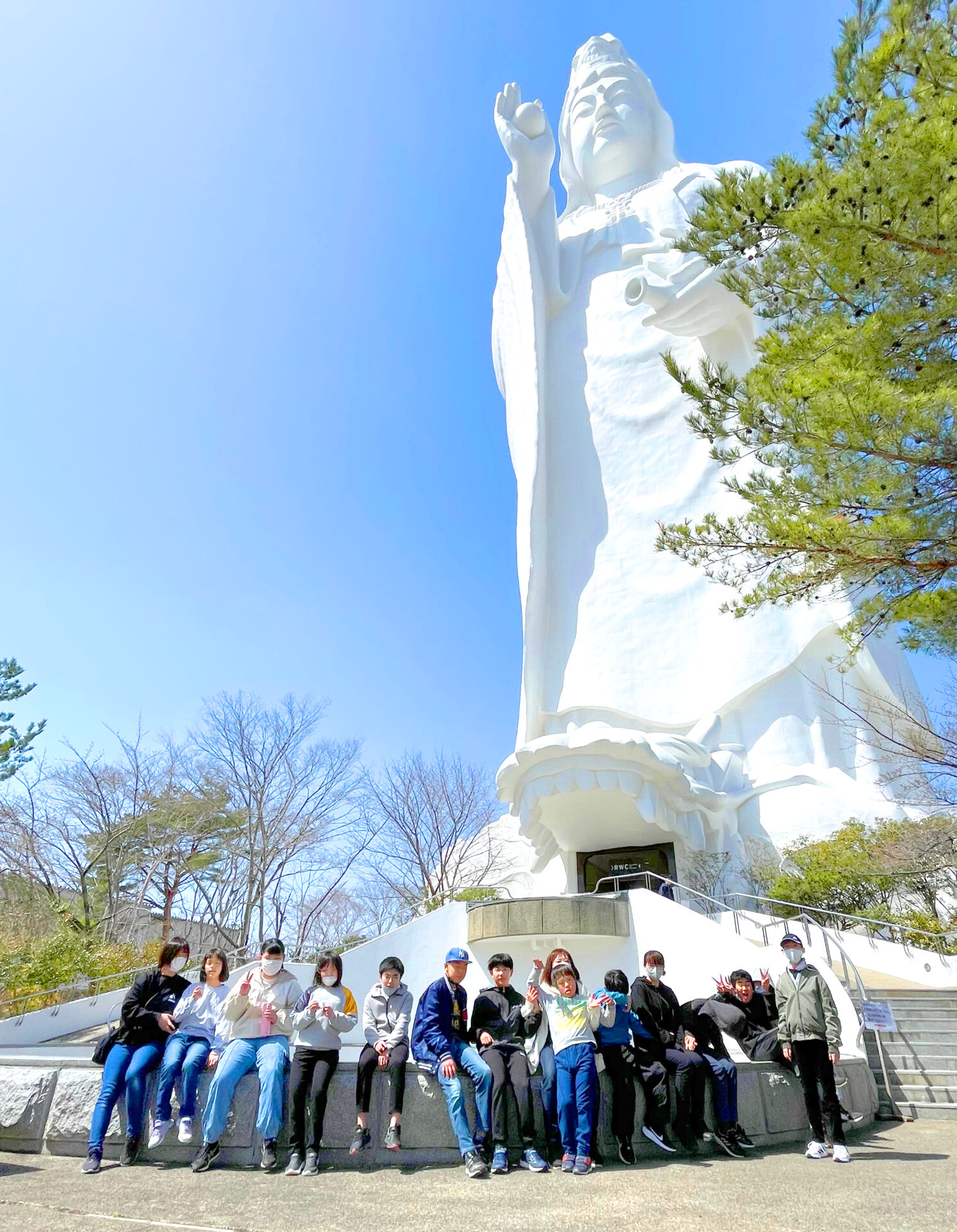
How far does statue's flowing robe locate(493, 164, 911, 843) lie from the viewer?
17031mm

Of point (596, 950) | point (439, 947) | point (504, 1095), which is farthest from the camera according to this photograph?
point (439, 947)

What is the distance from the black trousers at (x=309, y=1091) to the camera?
3.96 meters

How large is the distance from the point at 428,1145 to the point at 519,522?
16544 millimetres

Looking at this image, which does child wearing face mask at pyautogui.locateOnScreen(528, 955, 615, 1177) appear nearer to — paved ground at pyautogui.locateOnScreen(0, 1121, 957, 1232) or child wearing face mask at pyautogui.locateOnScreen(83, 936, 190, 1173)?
paved ground at pyautogui.locateOnScreen(0, 1121, 957, 1232)

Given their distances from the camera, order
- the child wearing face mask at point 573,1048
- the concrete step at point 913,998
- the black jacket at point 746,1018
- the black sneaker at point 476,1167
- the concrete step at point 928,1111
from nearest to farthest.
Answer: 1. the black sneaker at point 476,1167
2. the child wearing face mask at point 573,1048
3. the black jacket at point 746,1018
4. the concrete step at point 928,1111
5. the concrete step at point 913,998

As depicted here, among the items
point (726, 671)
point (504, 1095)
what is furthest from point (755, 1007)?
point (726, 671)

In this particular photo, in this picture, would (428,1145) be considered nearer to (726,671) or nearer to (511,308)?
(726,671)

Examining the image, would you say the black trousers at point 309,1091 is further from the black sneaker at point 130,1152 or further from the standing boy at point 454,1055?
the black sneaker at point 130,1152

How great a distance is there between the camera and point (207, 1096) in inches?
162

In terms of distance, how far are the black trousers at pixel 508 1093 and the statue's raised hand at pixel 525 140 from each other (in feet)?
66.7

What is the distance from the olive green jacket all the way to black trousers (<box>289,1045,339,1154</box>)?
2414 mm

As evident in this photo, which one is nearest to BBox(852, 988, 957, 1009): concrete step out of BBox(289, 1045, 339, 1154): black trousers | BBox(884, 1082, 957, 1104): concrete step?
BBox(884, 1082, 957, 1104): concrete step

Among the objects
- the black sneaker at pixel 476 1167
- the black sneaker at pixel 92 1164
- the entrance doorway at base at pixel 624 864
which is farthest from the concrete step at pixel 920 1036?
the entrance doorway at base at pixel 624 864

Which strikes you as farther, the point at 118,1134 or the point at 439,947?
the point at 439,947
